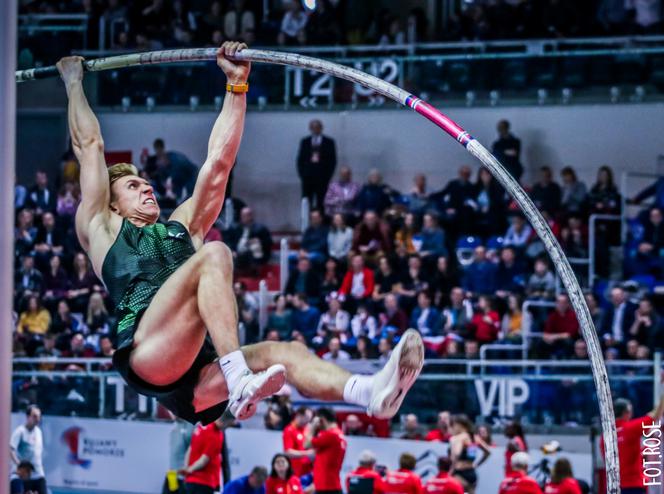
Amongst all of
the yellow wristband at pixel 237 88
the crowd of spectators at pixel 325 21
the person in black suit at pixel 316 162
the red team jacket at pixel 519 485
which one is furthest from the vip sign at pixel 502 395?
the yellow wristband at pixel 237 88

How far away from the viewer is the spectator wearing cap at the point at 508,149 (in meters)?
18.1

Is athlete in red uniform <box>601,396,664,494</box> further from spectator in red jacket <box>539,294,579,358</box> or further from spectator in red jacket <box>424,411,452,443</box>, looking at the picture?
spectator in red jacket <box>539,294,579,358</box>

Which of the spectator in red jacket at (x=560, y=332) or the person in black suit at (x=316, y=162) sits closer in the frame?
the spectator in red jacket at (x=560, y=332)

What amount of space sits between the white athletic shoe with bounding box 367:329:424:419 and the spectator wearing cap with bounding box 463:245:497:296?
10053 mm

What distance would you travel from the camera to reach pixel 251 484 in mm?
12836

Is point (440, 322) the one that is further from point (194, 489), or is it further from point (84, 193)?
point (84, 193)

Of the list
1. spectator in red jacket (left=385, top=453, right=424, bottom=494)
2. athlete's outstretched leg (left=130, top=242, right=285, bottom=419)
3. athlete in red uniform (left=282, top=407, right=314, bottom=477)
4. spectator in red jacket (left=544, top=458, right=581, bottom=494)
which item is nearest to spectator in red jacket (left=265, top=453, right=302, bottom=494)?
athlete in red uniform (left=282, top=407, right=314, bottom=477)

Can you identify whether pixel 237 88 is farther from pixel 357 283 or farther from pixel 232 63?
pixel 357 283

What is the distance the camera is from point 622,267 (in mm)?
17312

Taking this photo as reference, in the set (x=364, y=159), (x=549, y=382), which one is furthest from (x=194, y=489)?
(x=364, y=159)

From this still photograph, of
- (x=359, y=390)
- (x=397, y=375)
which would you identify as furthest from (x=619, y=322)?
(x=397, y=375)

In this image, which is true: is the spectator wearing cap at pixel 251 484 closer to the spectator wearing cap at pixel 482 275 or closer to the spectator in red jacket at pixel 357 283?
the spectator in red jacket at pixel 357 283

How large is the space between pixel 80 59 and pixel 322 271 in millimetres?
9690

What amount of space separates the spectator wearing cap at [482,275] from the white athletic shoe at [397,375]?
1005 cm
